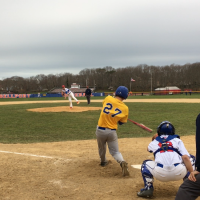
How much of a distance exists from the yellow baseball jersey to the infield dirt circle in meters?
1.11

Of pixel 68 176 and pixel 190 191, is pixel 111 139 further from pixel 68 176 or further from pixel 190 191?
pixel 190 191

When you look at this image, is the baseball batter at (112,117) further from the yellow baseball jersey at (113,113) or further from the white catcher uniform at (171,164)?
the white catcher uniform at (171,164)

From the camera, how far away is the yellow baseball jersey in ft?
17.2

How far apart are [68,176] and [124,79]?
105125mm

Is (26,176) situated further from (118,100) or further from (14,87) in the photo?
(14,87)

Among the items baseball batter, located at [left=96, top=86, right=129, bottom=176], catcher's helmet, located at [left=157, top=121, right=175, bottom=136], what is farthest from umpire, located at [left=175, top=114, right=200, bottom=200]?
baseball batter, located at [left=96, top=86, right=129, bottom=176]

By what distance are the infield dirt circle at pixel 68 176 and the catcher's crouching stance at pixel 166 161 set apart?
1.46 feet

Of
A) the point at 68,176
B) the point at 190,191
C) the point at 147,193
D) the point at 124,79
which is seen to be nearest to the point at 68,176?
the point at 68,176

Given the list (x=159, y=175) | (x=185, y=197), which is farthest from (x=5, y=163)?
(x=185, y=197)

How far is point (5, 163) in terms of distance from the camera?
5.97m

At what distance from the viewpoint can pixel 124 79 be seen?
109000 millimetres

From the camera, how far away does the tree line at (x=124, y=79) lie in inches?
3971

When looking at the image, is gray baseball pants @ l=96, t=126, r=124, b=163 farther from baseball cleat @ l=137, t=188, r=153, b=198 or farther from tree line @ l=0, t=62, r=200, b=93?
tree line @ l=0, t=62, r=200, b=93

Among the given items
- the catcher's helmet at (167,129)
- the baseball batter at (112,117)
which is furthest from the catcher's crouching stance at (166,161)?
the baseball batter at (112,117)
